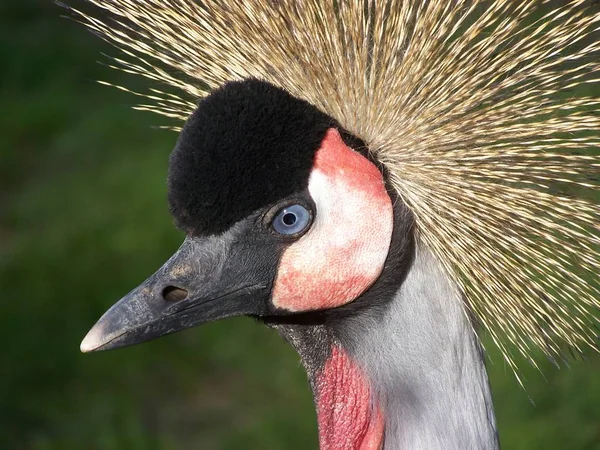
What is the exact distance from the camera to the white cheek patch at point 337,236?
4.21 ft

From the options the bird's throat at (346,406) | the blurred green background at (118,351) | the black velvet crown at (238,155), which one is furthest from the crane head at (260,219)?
the blurred green background at (118,351)

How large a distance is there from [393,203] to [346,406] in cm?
32

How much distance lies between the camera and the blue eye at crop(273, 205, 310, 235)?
1.27 metres

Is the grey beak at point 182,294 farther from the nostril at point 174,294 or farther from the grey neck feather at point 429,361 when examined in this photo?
the grey neck feather at point 429,361

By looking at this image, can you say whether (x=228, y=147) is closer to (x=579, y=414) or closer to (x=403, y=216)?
(x=403, y=216)

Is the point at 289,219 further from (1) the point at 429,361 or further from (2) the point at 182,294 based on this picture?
(1) the point at 429,361

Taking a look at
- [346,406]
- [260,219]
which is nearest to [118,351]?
[346,406]

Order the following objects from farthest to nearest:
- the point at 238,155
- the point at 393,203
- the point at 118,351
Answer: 1. the point at 118,351
2. the point at 393,203
3. the point at 238,155

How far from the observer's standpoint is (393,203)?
4.41ft

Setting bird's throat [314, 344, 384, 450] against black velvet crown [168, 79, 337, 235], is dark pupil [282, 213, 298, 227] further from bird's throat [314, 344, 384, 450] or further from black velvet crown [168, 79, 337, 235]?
bird's throat [314, 344, 384, 450]

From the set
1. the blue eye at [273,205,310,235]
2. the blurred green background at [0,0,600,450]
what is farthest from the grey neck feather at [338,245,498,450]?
the blurred green background at [0,0,600,450]

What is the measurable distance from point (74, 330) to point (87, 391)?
27 cm

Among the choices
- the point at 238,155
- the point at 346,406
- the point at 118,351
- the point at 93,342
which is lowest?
the point at 118,351

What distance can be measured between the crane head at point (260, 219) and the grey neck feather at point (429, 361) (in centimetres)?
8
